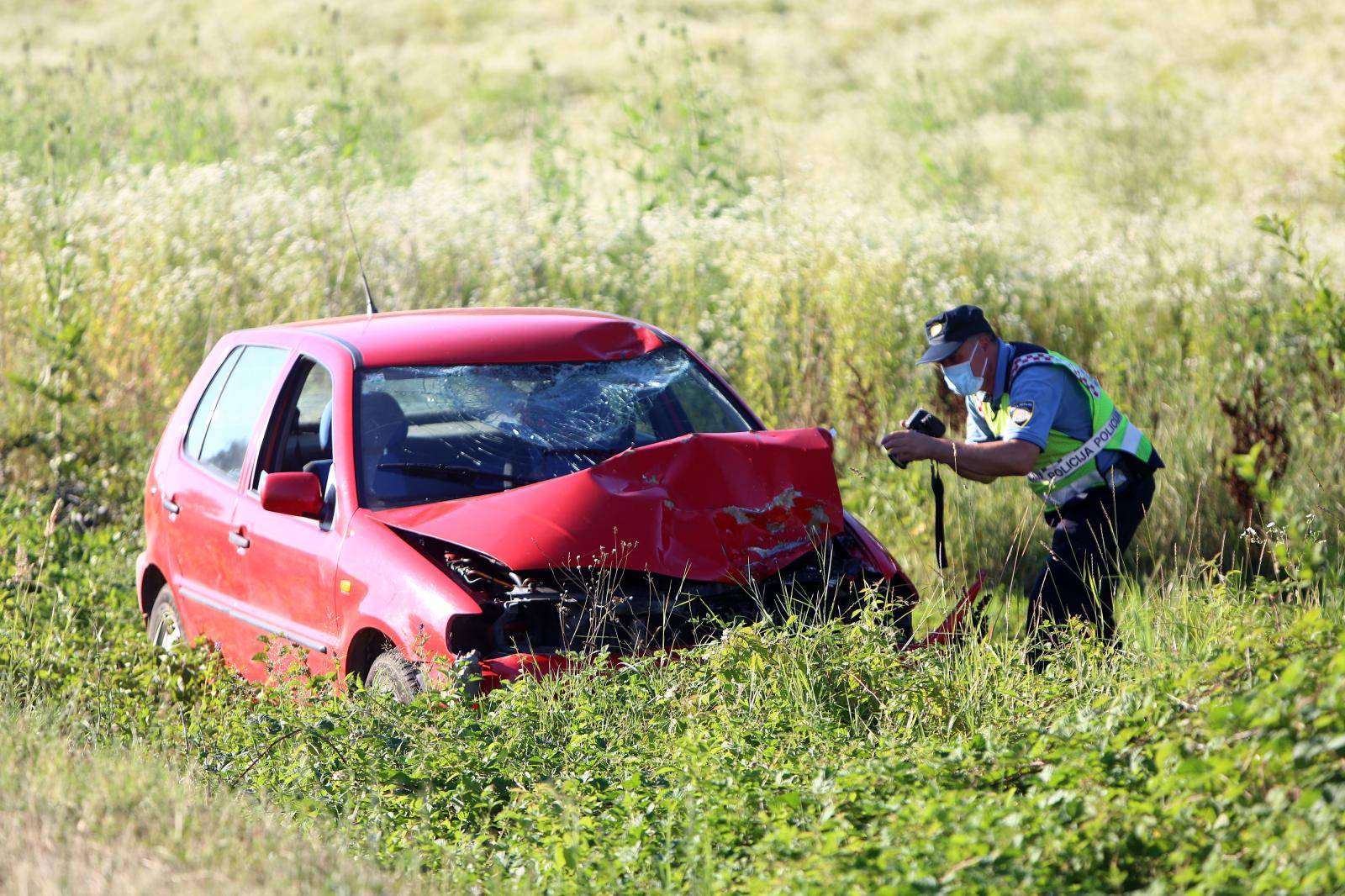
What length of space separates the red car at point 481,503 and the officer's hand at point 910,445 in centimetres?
29

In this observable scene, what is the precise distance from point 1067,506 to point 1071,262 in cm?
554

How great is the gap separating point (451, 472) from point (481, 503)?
0.45 metres

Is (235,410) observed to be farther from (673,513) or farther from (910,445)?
(910,445)

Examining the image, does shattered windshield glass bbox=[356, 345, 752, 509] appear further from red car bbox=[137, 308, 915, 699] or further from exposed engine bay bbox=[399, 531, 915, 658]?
exposed engine bay bbox=[399, 531, 915, 658]

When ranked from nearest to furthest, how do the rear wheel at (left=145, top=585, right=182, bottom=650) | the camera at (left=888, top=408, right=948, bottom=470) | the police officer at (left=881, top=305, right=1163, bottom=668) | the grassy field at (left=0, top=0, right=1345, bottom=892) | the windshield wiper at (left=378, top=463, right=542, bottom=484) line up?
the grassy field at (left=0, top=0, right=1345, bottom=892), the windshield wiper at (left=378, top=463, right=542, bottom=484), the police officer at (left=881, top=305, right=1163, bottom=668), the camera at (left=888, top=408, right=948, bottom=470), the rear wheel at (left=145, top=585, right=182, bottom=650)

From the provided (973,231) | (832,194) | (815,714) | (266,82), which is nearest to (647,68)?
(832,194)

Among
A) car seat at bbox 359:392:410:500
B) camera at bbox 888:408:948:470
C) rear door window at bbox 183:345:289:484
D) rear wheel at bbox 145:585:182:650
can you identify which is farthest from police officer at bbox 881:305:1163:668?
rear wheel at bbox 145:585:182:650

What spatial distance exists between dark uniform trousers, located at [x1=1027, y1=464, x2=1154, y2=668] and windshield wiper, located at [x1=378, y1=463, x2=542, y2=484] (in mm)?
2113

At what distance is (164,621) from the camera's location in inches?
271

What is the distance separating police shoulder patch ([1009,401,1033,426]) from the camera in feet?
19.4

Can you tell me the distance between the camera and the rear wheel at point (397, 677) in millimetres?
4949

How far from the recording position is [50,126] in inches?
407

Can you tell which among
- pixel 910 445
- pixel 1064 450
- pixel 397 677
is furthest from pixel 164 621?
pixel 1064 450

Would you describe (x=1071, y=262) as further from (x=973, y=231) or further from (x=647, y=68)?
(x=647, y=68)
